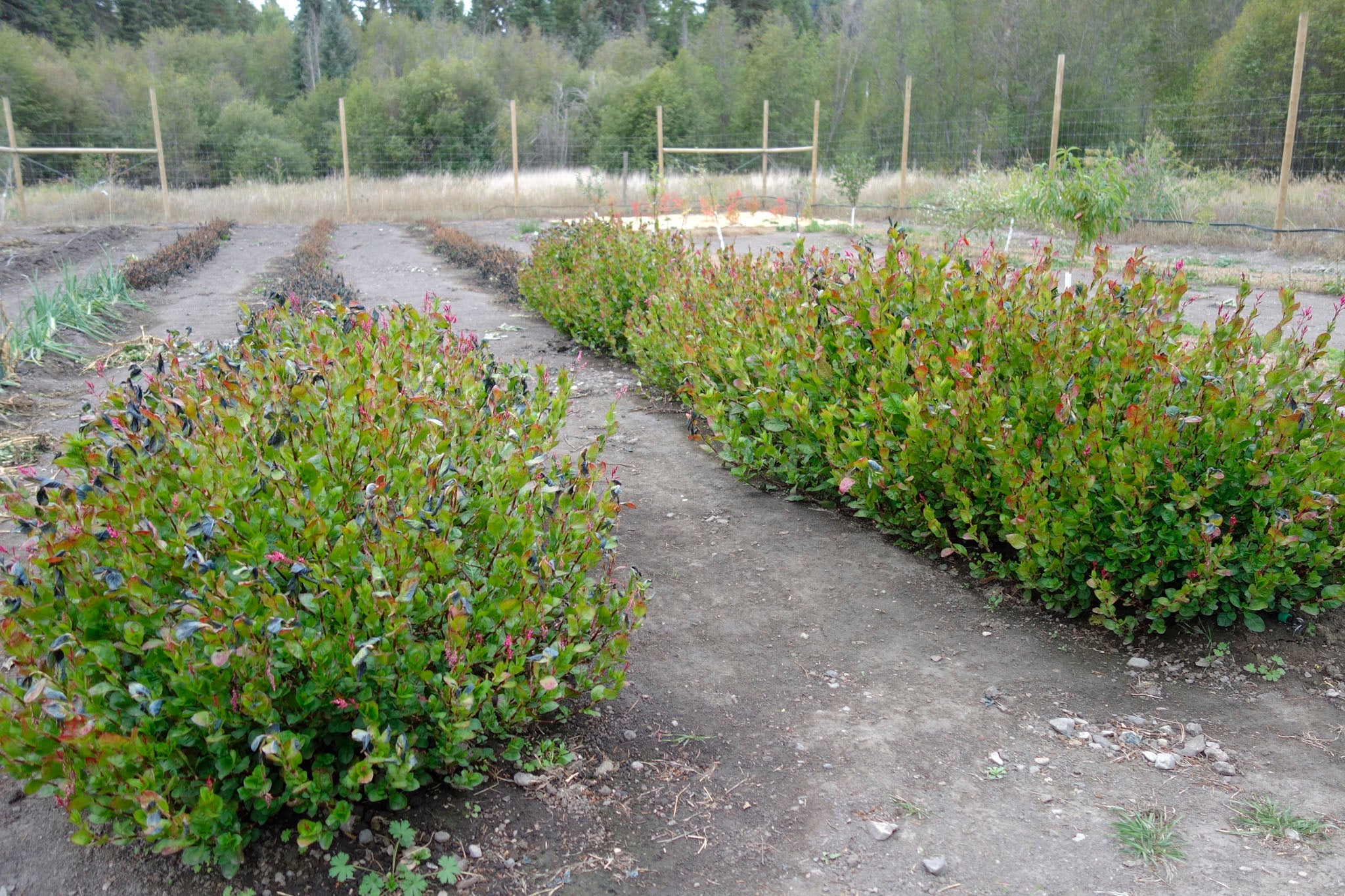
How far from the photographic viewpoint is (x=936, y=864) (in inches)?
77.0

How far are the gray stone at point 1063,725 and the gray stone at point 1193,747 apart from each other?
0.80 ft

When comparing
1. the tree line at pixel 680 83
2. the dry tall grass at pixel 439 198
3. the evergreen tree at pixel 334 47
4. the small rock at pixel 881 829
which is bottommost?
the small rock at pixel 881 829

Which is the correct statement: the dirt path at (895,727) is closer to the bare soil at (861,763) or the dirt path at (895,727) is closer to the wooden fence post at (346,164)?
the bare soil at (861,763)

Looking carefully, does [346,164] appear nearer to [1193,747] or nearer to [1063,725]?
[1063,725]

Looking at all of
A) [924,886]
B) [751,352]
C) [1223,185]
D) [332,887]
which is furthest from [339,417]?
[1223,185]

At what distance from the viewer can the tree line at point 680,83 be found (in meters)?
23.5

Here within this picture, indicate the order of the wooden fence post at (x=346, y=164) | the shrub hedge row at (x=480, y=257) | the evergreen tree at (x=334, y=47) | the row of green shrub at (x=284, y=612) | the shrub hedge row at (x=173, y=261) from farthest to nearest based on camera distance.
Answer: the evergreen tree at (x=334, y=47)
the wooden fence post at (x=346, y=164)
the shrub hedge row at (x=173, y=261)
the shrub hedge row at (x=480, y=257)
the row of green shrub at (x=284, y=612)

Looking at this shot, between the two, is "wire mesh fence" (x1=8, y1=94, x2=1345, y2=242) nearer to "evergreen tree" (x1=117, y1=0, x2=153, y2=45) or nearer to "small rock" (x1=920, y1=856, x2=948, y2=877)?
"small rock" (x1=920, y1=856, x2=948, y2=877)

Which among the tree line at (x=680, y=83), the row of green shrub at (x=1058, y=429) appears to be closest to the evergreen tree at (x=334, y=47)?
the tree line at (x=680, y=83)

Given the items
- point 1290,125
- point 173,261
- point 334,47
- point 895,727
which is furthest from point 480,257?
point 334,47

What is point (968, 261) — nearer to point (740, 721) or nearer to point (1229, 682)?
point (1229, 682)

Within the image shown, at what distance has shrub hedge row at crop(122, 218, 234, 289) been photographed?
398 inches

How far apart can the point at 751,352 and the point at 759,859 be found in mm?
2539

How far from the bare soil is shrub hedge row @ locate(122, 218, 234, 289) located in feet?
29.0
